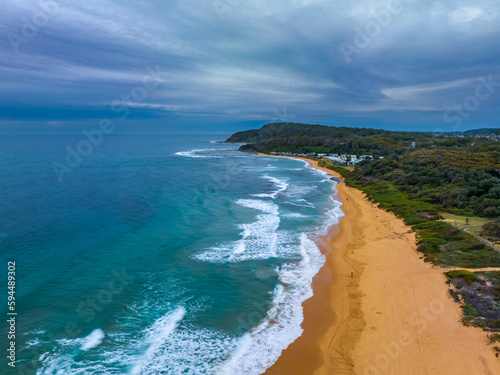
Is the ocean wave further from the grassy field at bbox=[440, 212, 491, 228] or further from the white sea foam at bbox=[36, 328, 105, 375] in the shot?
the grassy field at bbox=[440, 212, 491, 228]

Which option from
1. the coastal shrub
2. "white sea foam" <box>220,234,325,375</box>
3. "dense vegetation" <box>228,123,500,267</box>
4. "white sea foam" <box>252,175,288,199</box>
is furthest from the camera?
"white sea foam" <box>252,175,288,199</box>

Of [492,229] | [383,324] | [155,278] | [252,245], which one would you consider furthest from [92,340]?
[492,229]

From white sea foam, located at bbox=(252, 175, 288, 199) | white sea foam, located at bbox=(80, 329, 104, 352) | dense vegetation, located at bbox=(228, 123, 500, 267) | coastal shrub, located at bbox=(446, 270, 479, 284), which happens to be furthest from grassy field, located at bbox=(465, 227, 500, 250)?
white sea foam, located at bbox=(80, 329, 104, 352)

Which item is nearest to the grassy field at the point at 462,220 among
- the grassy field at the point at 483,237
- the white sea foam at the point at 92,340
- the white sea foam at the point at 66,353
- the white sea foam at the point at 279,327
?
the grassy field at the point at 483,237

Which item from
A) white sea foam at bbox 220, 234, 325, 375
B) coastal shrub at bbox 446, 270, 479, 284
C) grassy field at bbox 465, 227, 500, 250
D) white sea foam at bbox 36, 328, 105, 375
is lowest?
white sea foam at bbox 36, 328, 105, 375

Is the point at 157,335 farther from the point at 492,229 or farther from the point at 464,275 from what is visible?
the point at 492,229

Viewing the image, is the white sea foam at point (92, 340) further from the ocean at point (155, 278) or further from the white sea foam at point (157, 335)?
the white sea foam at point (157, 335)

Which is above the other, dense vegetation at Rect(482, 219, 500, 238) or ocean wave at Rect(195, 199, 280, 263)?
dense vegetation at Rect(482, 219, 500, 238)

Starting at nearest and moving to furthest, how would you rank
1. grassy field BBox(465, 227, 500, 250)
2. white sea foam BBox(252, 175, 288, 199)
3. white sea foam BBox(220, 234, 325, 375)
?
1. white sea foam BBox(220, 234, 325, 375)
2. grassy field BBox(465, 227, 500, 250)
3. white sea foam BBox(252, 175, 288, 199)
